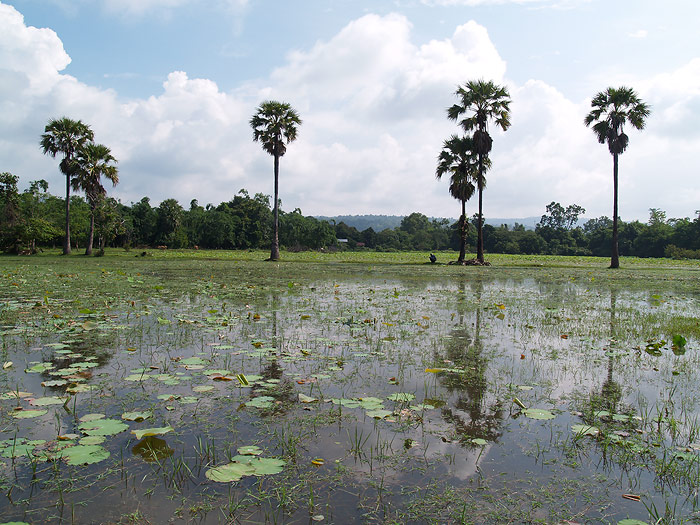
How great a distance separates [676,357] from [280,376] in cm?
508

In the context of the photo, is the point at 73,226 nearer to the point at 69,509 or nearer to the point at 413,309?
the point at 413,309

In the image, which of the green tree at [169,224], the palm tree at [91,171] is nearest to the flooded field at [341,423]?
the palm tree at [91,171]

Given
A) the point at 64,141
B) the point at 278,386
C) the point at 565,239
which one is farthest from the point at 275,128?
the point at 565,239

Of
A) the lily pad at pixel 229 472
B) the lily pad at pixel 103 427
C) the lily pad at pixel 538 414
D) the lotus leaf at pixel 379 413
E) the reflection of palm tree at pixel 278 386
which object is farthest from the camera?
the reflection of palm tree at pixel 278 386

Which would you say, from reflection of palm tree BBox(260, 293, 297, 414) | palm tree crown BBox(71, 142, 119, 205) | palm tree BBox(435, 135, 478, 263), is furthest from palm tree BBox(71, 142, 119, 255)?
reflection of palm tree BBox(260, 293, 297, 414)

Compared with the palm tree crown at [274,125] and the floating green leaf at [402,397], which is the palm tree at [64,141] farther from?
the floating green leaf at [402,397]

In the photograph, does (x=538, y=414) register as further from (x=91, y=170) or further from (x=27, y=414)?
(x=91, y=170)

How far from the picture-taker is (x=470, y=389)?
436 centimetres

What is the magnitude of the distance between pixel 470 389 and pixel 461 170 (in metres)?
26.6

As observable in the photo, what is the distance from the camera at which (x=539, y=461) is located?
2902 mm

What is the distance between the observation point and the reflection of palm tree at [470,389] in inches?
135

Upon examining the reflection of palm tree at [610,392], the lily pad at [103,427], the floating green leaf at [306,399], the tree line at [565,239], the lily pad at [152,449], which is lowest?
the reflection of palm tree at [610,392]

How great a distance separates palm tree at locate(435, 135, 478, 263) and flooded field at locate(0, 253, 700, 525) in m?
22.4

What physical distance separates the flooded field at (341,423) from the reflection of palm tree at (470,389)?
0.03 metres
